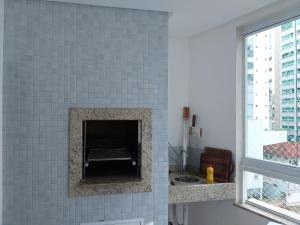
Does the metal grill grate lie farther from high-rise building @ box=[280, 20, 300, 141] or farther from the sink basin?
high-rise building @ box=[280, 20, 300, 141]

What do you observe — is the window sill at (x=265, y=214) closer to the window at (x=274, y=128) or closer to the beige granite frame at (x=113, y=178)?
the window at (x=274, y=128)

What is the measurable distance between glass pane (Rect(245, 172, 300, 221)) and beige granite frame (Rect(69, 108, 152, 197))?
0.86m

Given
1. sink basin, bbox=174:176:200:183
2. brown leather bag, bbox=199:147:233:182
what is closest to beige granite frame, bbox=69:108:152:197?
sink basin, bbox=174:176:200:183

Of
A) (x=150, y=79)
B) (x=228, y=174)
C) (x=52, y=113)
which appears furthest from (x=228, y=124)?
(x=52, y=113)

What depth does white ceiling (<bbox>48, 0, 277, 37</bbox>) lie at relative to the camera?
225 centimetres

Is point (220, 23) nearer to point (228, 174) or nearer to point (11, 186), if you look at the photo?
point (228, 174)

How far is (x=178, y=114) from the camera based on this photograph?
340 cm

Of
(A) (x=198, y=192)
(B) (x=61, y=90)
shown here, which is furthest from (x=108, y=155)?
(A) (x=198, y=192)

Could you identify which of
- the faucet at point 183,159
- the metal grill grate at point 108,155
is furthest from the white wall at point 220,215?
the metal grill grate at point 108,155

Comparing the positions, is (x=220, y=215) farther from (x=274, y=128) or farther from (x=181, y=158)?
(x=274, y=128)

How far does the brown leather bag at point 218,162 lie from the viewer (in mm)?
2721

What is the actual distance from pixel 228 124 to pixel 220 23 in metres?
0.89

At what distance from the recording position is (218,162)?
111 inches

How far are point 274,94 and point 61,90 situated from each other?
1555mm
